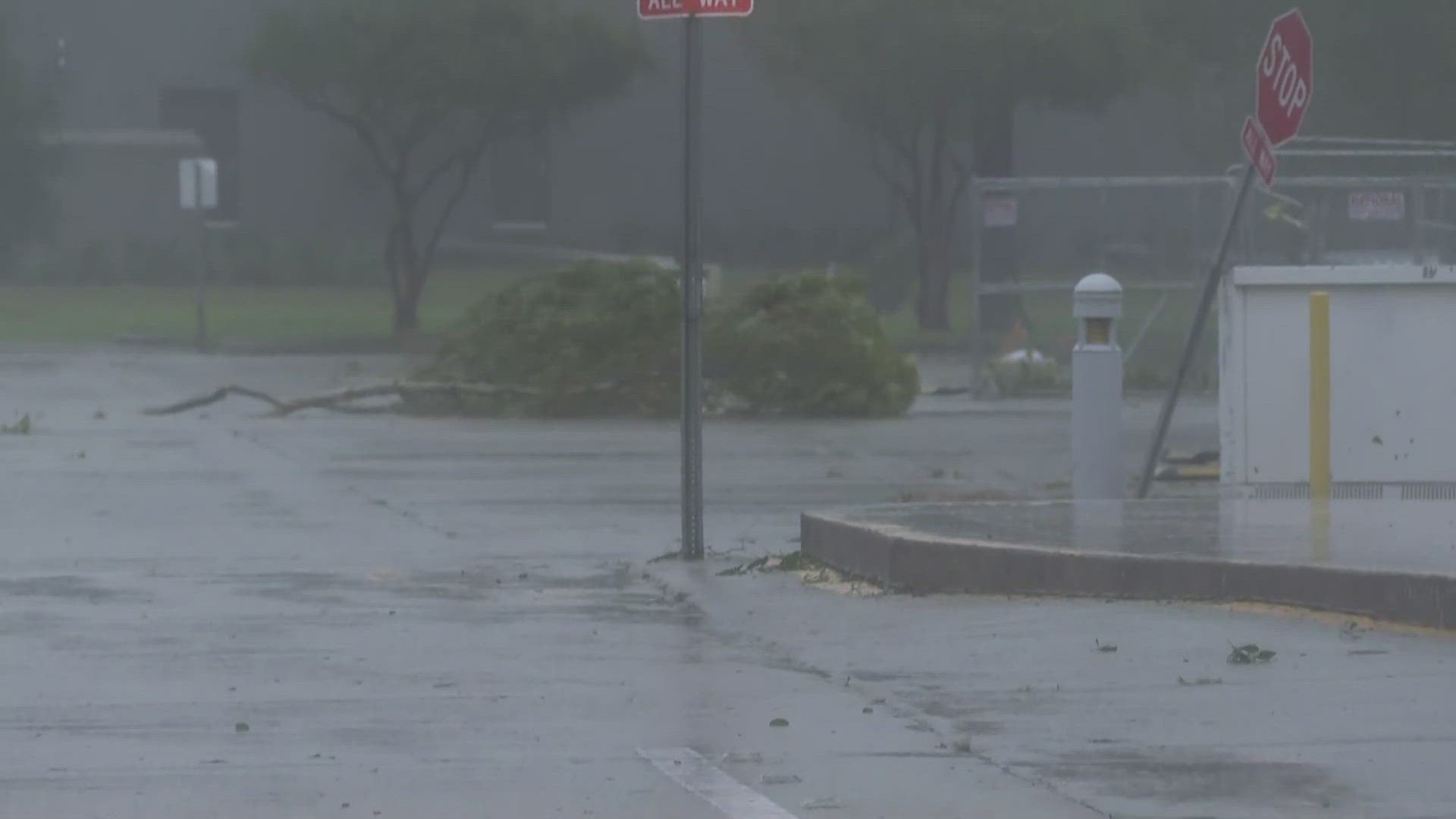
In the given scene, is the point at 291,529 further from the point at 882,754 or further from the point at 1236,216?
the point at 882,754

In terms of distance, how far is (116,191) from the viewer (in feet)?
165

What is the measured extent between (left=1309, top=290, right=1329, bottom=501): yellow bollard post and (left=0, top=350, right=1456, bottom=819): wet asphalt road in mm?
2929

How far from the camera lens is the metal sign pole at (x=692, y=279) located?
1230 centimetres

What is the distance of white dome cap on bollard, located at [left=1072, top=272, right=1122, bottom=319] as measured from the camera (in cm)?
1373

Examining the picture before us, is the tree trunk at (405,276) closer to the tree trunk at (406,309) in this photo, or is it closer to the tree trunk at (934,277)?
the tree trunk at (406,309)

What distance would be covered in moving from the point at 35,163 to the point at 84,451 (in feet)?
92.4

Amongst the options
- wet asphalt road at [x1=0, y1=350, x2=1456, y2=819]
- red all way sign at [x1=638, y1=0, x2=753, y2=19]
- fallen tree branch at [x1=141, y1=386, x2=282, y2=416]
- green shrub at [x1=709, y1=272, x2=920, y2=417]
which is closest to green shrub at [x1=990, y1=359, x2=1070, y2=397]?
green shrub at [x1=709, y1=272, x2=920, y2=417]

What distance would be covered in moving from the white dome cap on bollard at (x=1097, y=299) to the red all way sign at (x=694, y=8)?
2.74 meters

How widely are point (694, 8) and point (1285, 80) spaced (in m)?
3.38

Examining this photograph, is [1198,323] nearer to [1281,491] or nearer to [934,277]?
[1281,491]

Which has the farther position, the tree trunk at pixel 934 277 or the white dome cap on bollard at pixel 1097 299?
the tree trunk at pixel 934 277

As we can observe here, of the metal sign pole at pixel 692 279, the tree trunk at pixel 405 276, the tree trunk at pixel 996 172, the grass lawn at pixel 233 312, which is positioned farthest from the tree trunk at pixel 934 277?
the metal sign pole at pixel 692 279

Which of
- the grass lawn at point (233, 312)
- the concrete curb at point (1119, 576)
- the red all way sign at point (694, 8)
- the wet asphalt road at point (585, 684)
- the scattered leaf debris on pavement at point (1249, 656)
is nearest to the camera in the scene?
the wet asphalt road at point (585, 684)

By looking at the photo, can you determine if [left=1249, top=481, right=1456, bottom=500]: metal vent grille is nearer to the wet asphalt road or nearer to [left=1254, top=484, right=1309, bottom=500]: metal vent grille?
[left=1254, top=484, right=1309, bottom=500]: metal vent grille
